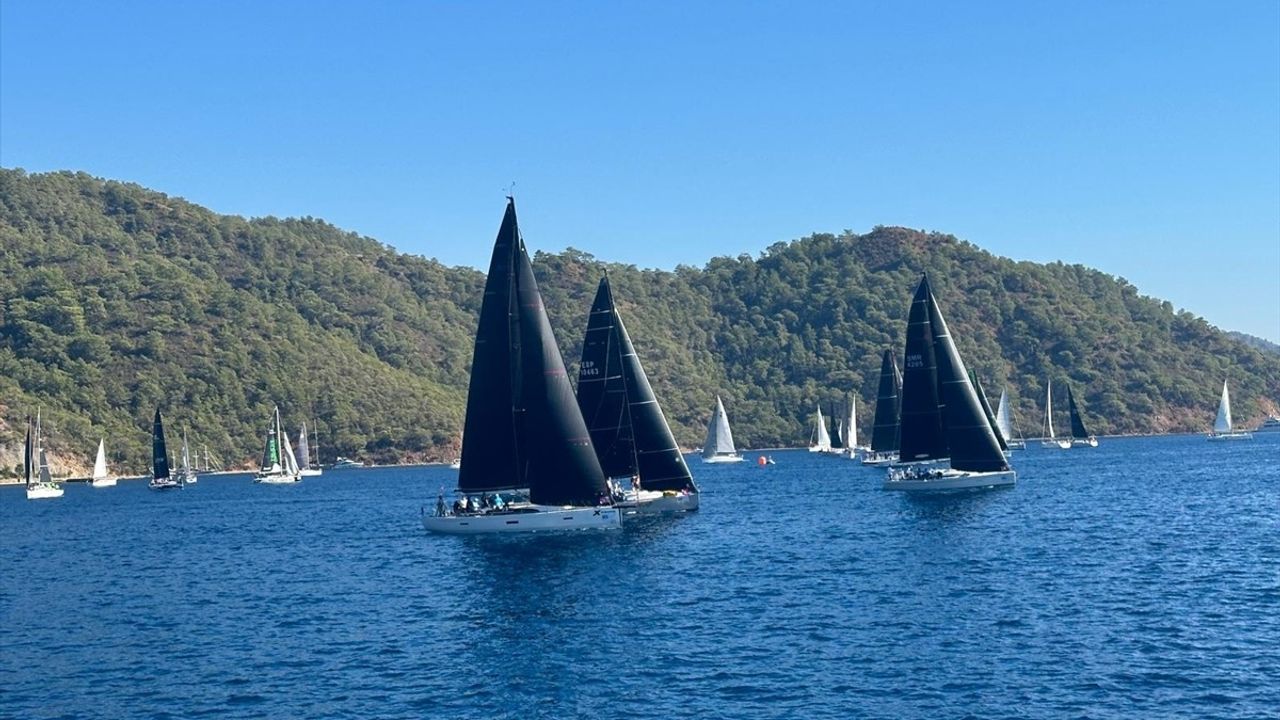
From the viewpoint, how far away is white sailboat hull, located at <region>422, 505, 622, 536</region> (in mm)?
61719

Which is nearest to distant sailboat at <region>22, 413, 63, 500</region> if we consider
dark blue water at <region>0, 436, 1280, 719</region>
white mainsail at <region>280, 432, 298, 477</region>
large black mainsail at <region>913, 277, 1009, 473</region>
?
white mainsail at <region>280, 432, 298, 477</region>

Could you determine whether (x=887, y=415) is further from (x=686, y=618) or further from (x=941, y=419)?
(x=686, y=618)

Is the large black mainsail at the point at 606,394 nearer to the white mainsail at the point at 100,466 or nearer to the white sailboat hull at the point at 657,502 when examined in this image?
the white sailboat hull at the point at 657,502

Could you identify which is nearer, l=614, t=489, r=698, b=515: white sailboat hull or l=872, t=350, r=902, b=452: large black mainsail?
l=614, t=489, r=698, b=515: white sailboat hull

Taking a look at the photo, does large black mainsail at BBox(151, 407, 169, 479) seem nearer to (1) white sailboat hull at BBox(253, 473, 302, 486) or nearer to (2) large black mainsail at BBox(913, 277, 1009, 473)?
(1) white sailboat hull at BBox(253, 473, 302, 486)

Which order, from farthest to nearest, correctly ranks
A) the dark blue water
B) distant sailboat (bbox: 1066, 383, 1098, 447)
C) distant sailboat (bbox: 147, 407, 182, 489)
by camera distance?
1. distant sailboat (bbox: 1066, 383, 1098, 447)
2. distant sailboat (bbox: 147, 407, 182, 489)
3. the dark blue water

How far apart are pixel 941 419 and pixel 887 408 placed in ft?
133

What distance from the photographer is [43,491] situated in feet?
443

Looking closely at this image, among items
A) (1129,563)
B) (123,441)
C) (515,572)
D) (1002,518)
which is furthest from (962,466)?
(123,441)

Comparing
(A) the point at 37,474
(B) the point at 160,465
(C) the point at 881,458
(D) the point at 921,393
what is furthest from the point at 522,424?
(A) the point at 37,474

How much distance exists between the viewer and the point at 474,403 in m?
64.2

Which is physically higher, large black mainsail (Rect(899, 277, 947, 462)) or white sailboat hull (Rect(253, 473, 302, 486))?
large black mainsail (Rect(899, 277, 947, 462))

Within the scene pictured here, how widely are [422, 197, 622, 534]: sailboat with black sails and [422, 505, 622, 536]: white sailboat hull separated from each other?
5cm

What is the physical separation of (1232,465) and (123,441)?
442 ft
